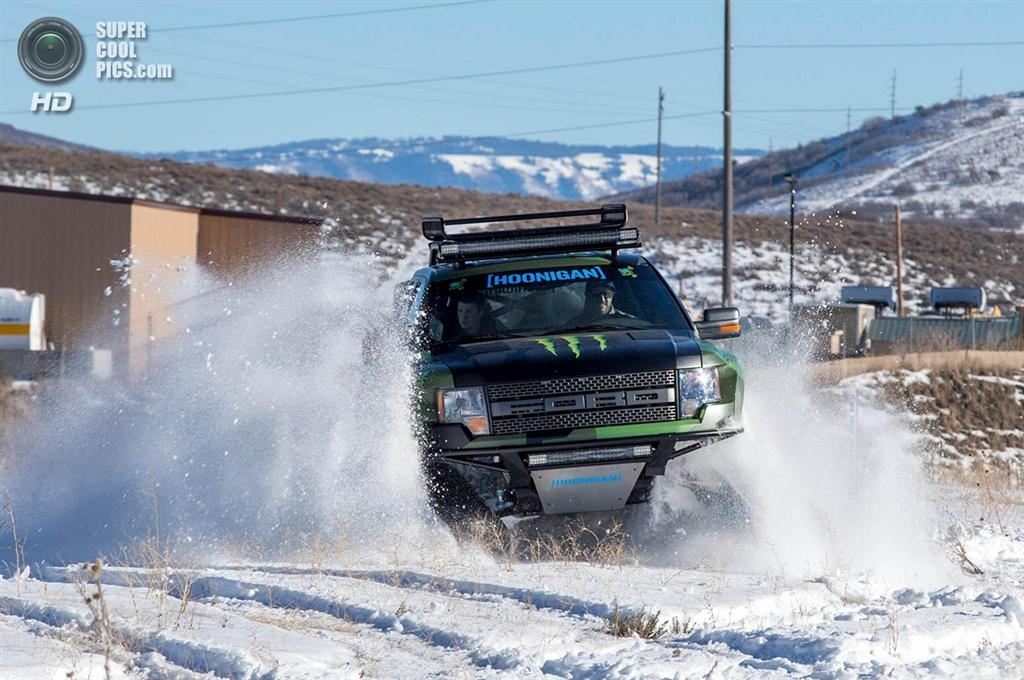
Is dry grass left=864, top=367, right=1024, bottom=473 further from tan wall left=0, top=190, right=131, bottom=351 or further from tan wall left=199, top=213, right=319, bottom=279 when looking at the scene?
tan wall left=0, top=190, right=131, bottom=351

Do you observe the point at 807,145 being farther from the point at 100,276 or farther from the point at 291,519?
the point at 291,519

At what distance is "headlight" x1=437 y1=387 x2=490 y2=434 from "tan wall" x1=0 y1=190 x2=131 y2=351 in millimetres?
32561

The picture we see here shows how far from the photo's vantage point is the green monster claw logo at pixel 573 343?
7930 millimetres

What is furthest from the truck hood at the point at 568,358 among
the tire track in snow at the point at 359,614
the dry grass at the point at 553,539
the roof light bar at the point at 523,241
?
the tire track in snow at the point at 359,614

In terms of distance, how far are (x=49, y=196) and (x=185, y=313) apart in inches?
1061

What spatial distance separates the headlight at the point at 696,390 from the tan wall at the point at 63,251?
32.9 metres

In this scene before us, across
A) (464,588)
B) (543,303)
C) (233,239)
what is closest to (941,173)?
(233,239)

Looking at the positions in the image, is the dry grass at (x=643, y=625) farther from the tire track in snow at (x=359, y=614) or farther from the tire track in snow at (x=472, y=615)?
the tire track in snow at (x=359, y=614)

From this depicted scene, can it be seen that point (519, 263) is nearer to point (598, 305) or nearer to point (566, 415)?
point (598, 305)

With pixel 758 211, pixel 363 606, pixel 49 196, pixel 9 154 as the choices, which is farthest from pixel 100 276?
pixel 758 211

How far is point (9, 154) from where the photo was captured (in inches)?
3211

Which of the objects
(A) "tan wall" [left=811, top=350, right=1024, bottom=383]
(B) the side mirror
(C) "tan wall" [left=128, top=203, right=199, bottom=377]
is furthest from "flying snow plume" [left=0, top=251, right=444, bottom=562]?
(C) "tan wall" [left=128, top=203, right=199, bottom=377]

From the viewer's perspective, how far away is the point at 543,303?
8.98 metres

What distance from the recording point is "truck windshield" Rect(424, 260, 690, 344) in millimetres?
8820
